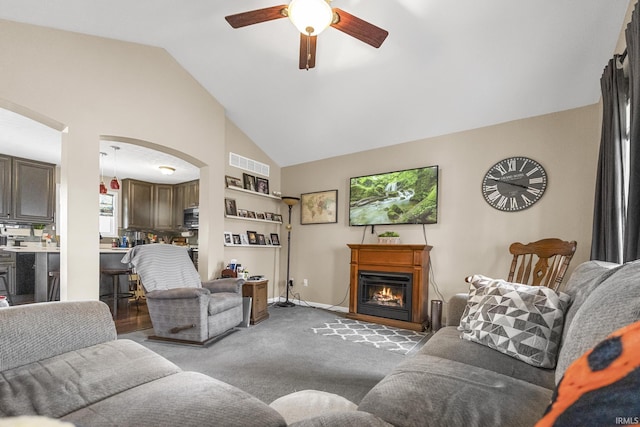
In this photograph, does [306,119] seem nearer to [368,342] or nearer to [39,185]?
[368,342]

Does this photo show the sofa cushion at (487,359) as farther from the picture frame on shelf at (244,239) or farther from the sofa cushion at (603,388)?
the picture frame on shelf at (244,239)

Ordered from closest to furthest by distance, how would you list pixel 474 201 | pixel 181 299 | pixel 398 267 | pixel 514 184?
pixel 181 299 < pixel 514 184 < pixel 474 201 < pixel 398 267

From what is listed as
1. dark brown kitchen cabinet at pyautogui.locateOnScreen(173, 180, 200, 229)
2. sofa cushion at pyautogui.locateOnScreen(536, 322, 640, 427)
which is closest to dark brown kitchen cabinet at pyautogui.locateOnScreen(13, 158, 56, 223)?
dark brown kitchen cabinet at pyautogui.locateOnScreen(173, 180, 200, 229)

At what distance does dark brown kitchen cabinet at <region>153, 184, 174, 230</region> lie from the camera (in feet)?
21.5

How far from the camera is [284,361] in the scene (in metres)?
2.36

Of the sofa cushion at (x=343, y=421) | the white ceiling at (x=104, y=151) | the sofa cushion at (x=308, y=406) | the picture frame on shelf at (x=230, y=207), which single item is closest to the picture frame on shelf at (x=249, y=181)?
the picture frame on shelf at (x=230, y=207)

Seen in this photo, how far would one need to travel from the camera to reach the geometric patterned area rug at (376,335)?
2.77m

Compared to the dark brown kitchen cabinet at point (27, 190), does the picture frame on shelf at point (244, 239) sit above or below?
below

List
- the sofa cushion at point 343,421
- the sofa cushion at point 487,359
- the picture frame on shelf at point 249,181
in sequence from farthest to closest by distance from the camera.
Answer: the picture frame on shelf at point 249,181 → the sofa cushion at point 487,359 → the sofa cushion at point 343,421

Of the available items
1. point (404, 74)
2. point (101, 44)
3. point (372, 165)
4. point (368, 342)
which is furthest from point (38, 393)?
point (372, 165)

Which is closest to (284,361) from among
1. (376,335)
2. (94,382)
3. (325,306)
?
(376,335)

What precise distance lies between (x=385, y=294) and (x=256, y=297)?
5.49 feet

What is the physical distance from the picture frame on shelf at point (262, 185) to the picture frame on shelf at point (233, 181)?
32 cm

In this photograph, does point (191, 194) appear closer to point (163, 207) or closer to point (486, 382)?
point (163, 207)
